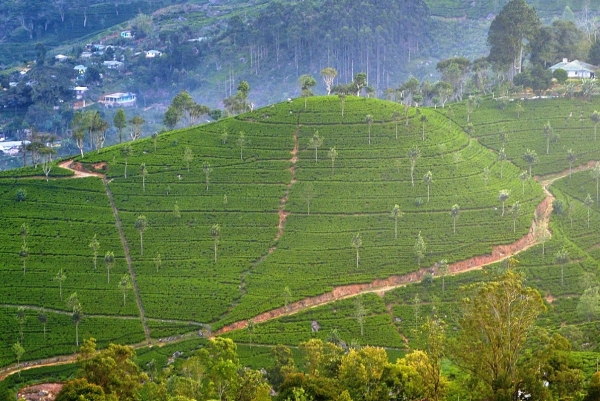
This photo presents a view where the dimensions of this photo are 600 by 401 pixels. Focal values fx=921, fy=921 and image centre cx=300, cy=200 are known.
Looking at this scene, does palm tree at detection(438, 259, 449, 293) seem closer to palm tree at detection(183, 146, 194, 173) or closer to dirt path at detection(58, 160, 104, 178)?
palm tree at detection(183, 146, 194, 173)

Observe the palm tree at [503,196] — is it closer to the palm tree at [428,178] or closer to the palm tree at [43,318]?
the palm tree at [428,178]

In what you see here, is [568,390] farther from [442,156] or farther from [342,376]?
[442,156]

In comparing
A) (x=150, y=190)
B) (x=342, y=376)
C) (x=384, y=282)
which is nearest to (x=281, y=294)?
(x=384, y=282)

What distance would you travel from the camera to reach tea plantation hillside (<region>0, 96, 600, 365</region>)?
10162 cm

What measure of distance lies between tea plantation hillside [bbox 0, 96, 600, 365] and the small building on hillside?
65.2 feet

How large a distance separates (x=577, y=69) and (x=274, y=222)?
69128mm

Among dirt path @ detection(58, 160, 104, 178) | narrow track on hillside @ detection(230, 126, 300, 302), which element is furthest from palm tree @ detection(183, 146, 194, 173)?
narrow track on hillside @ detection(230, 126, 300, 302)

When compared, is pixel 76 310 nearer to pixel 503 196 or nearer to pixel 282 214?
pixel 282 214

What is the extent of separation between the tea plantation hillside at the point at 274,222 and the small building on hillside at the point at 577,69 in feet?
65.2

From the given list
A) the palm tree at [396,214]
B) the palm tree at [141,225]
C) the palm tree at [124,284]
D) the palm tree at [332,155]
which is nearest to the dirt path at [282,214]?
the palm tree at [332,155]

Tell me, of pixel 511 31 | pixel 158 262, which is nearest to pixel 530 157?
pixel 511 31

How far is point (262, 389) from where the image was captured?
6719cm

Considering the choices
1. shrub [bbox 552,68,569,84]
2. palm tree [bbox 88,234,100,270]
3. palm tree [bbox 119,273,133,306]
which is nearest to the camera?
palm tree [bbox 119,273,133,306]

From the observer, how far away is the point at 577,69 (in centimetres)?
15600
